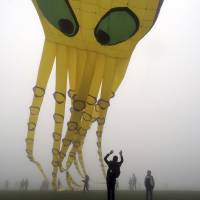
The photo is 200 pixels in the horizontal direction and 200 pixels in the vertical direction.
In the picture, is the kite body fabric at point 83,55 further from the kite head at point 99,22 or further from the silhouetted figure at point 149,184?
the silhouetted figure at point 149,184

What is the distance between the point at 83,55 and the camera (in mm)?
17078

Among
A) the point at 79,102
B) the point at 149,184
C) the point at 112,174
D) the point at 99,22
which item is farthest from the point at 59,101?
the point at 149,184

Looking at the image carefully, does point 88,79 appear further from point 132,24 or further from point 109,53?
point 132,24

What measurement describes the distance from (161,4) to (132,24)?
4.30ft

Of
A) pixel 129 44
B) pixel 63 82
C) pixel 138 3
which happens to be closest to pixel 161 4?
pixel 138 3

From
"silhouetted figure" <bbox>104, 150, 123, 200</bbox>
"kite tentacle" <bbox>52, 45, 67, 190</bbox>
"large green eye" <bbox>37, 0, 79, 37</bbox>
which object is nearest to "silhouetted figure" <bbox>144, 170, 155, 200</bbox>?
"kite tentacle" <bbox>52, 45, 67, 190</bbox>

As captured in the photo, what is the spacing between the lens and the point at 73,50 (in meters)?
17.1

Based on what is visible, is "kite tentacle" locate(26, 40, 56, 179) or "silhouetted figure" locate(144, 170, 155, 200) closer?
"kite tentacle" locate(26, 40, 56, 179)

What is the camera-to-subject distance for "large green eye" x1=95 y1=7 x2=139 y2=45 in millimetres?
15188

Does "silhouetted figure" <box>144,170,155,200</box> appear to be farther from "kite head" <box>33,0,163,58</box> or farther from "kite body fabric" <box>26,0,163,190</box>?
"kite head" <box>33,0,163,58</box>

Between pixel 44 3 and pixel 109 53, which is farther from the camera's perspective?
pixel 109 53

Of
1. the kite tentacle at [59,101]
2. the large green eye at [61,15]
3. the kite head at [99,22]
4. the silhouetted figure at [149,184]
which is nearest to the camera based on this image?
the kite head at [99,22]

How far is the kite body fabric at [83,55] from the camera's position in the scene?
15219 millimetres

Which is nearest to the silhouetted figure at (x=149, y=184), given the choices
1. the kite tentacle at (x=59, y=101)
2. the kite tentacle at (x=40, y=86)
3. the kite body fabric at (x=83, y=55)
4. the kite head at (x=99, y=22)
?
the kite body fabric at (x=83, y=55)
